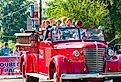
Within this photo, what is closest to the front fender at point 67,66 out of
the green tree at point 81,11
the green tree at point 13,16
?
the green tree at point 81,11

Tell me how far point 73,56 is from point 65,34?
108 centimetres

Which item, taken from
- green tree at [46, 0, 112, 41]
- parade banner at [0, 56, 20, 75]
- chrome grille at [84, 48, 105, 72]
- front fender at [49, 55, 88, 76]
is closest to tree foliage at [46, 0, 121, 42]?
green tree at [46, 0, 112, 41]

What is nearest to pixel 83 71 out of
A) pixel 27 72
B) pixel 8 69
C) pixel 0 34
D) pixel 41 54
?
pixel 41 54

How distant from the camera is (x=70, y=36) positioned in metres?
16.1

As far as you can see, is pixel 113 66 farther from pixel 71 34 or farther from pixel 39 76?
pixel 39 76

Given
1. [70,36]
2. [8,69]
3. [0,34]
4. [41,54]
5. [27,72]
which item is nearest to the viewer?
[70,36]

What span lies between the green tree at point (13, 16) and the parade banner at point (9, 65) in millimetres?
61713

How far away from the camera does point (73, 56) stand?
15344 millimetres

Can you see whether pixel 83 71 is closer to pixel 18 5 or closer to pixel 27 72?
pixel 27 72

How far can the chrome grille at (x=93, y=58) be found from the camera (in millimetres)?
14852

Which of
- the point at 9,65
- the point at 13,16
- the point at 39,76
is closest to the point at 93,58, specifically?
the point at 39,76

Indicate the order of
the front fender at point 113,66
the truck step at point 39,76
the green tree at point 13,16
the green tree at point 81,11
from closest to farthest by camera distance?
the front fender at point 113,66 → the truck step at point 39,76 → the green tree at point 81,11 → the green tree at point 13,16

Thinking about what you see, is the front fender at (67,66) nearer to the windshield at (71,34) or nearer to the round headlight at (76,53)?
the round headlight at (76,53)

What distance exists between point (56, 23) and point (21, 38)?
2173mm
